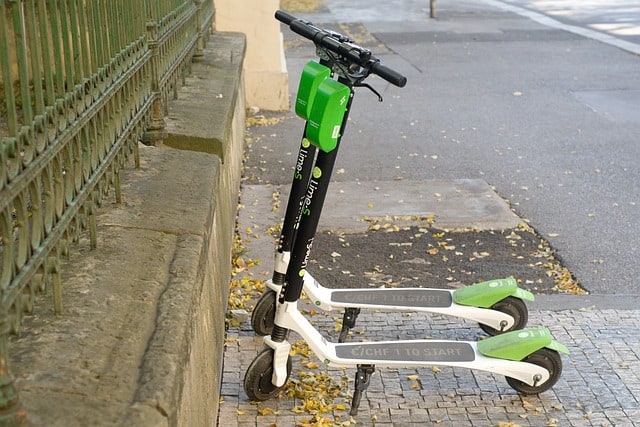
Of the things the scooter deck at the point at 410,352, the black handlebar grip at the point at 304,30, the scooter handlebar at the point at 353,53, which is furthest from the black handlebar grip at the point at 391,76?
the scooter deck at the point at 410,352

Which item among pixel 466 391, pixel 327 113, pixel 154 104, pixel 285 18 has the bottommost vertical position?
pixel 466 391

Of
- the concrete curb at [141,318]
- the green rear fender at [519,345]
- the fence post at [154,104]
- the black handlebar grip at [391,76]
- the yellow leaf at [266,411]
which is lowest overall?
the yellow leaf at [266,411]

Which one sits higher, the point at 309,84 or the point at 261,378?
the point at 309,84

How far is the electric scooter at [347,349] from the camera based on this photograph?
382 cm

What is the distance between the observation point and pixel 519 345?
13.1 ft

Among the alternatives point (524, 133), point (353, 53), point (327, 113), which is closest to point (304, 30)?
point (353, 53)

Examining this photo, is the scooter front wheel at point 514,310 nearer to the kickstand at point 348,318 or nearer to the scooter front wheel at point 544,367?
the scooter front wheel at point 544,367

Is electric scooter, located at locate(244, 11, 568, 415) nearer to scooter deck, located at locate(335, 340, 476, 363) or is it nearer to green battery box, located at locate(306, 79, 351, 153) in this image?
scooter deck, located at locate(335, 340, 476, 363)

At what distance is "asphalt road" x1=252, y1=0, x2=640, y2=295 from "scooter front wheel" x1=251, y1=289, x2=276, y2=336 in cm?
201

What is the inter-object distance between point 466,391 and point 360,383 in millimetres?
563

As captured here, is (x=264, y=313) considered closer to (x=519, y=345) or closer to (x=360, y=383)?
(x=360, y=383)

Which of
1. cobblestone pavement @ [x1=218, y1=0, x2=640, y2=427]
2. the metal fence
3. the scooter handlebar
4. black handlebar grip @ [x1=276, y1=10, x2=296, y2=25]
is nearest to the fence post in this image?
the metal fence

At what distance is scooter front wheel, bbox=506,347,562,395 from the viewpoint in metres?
4.02

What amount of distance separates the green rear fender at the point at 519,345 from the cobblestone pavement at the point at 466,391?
23 centimetres
